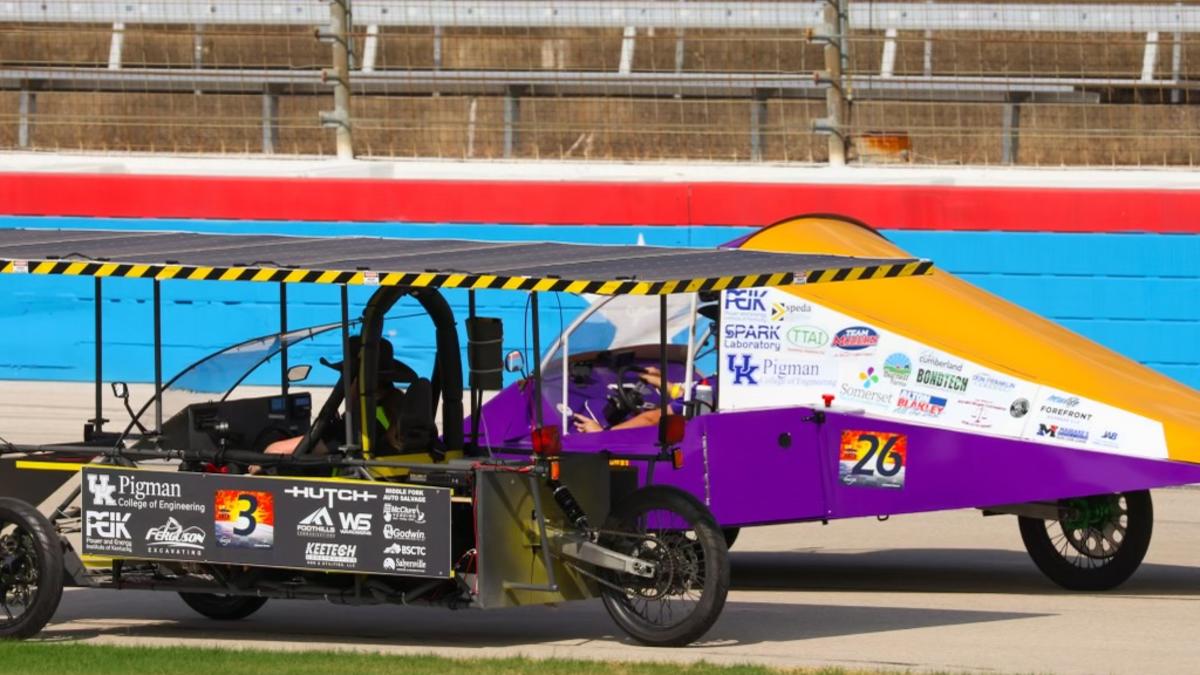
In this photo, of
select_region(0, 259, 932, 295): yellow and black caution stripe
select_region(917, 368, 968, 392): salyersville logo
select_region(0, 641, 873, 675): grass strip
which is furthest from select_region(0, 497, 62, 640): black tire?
select_region(917, 368, 968, 392): salyersville logo

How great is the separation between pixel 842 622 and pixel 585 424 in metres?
1.88

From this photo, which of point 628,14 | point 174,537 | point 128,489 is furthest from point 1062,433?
point 628,14

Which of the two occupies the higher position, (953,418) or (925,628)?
(953,418)

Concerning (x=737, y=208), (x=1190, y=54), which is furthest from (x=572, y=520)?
(x=1190, y=54)

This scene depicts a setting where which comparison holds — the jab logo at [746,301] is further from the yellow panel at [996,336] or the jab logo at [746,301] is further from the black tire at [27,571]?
the black tire at [27,571]

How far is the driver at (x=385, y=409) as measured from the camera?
973cm

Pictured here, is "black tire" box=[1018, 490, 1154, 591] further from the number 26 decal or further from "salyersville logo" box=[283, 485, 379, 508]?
"salyersville logo" box=[283, 485, 379, 508]

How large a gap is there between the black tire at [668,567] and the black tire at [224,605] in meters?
2.01

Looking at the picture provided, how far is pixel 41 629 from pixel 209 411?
1238mm

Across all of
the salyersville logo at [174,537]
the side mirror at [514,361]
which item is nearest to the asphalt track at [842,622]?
the salyersville logo at [174,537]

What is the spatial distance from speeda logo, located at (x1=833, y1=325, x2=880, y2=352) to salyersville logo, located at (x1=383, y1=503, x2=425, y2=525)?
9.19 ft

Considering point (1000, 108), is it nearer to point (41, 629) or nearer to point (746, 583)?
point (746, 583)

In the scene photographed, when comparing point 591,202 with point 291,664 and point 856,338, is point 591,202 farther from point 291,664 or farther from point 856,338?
point 291,664

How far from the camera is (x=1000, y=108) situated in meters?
18.5
